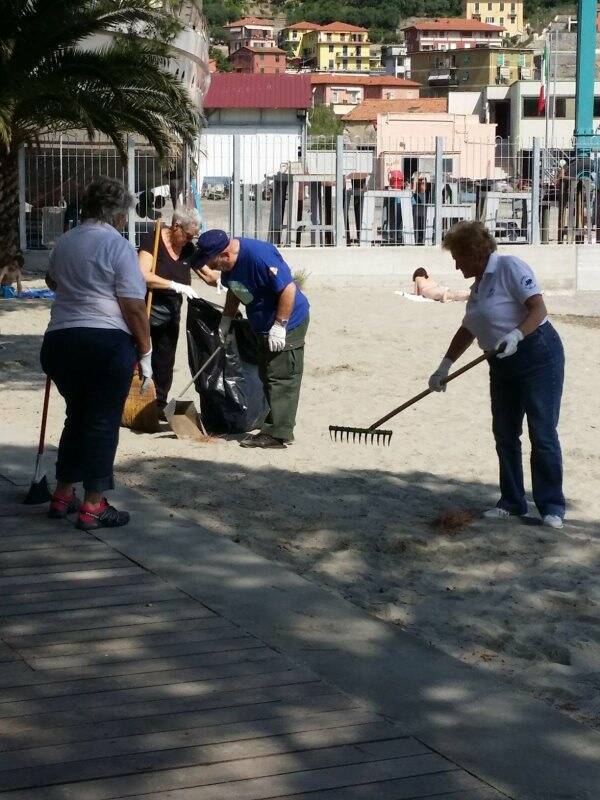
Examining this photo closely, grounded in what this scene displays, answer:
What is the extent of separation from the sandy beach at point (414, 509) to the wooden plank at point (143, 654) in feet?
2.52

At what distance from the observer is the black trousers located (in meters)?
8.43

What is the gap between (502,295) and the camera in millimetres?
5996

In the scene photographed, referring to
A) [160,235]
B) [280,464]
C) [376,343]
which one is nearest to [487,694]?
[280,464]

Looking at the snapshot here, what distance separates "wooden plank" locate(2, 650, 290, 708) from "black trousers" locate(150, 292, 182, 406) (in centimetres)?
458

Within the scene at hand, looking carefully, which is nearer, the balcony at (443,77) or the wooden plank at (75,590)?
the wooden plank at (75,590)

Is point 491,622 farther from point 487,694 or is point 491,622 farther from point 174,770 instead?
point 174,770

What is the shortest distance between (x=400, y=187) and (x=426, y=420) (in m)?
12.0

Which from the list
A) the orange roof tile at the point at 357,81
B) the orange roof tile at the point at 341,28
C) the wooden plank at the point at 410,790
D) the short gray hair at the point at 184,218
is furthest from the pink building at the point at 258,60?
the wooden plank at the point at 410,790

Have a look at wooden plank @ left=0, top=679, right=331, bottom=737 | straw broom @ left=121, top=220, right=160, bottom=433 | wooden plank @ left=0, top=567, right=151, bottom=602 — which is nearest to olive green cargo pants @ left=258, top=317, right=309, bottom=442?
straw broom @ left=121, top=220, right=160, bottom=433

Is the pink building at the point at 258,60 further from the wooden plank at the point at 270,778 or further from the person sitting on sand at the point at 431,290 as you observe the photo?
the wooden plank at the point at 270,778

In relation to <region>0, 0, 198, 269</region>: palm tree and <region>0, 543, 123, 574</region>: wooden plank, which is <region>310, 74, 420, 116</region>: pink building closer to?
<region>0, 0, 198, 269</region>: palm tree

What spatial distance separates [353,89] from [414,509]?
143m

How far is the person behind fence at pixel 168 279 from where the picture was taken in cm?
820

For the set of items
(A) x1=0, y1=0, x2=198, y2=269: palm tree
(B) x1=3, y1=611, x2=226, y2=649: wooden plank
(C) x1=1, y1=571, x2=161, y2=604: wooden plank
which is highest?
(A) x1=0, y1=0, x2=198, y2=269: palm tree
